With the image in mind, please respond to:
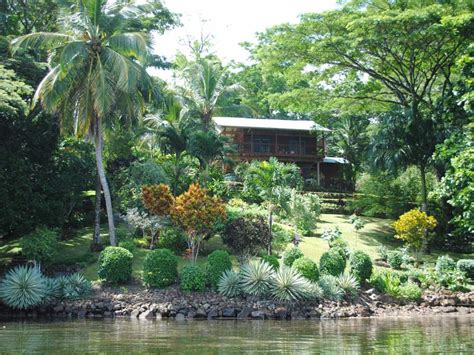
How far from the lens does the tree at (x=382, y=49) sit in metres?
27.3

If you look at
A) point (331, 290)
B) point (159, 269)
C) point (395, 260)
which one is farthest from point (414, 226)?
point (159, 269)

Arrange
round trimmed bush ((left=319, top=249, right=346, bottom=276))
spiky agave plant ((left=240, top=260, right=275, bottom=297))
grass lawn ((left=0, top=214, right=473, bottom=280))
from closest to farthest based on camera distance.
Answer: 1. spiky agave plant ((left=240, top=260, right=275, bottom=297))
2. round trimmed bush ((left=319, top=249, right=346, bottom=276))
3. grass lawn ((left=0, top=214, right=473, bottom=280))

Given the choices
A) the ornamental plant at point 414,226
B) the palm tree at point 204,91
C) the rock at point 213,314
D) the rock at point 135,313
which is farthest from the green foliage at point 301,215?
the rock at point 135,313

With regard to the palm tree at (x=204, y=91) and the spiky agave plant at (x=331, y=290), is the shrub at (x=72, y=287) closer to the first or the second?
the spiky agave plant at (x=331, y=290)

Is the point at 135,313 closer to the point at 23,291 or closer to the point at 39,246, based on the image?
the point at 23,291

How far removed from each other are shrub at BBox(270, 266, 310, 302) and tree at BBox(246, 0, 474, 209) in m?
13.0

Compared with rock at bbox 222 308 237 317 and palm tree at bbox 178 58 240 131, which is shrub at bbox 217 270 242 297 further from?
palm tree at bbox 178 58 240 131

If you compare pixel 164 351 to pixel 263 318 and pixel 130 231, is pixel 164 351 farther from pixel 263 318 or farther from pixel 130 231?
pixel 130 231

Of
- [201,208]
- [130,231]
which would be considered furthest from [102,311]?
[130,231]

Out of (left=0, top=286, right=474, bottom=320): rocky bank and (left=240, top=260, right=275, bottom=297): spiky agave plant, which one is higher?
(left=240, top=260, right=275, bottom=297): spiky agave plant

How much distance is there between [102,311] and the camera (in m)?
19.8

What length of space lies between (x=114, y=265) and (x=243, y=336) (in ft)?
26.4

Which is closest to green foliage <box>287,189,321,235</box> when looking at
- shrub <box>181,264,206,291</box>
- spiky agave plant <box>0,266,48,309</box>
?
shrub <box>181,264,206,291</box>

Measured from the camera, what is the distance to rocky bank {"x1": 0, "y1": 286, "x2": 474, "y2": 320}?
63.4 ft
